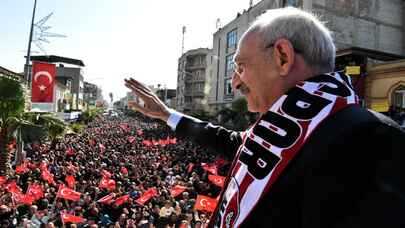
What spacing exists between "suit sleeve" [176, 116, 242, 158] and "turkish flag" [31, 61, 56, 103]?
49.4ft

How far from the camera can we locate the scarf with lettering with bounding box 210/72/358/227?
1.23 metres

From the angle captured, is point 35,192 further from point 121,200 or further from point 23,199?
point 121,200

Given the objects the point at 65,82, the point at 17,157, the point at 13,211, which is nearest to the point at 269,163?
the point at 13,211

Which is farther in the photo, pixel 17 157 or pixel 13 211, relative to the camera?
pixel 17 157

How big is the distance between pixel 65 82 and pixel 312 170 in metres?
84.3

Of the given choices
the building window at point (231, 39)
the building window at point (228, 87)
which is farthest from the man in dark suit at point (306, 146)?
the building window at point (231, 39)

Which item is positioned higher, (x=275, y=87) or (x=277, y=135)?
(x=275, y=87)

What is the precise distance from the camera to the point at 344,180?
3.53 ft

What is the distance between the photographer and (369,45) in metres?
34.8

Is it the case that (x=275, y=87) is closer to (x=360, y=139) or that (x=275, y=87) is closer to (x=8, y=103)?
(x=360, y=139)

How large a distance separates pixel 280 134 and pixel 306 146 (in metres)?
0.11

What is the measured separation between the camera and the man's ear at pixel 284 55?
1414 mm

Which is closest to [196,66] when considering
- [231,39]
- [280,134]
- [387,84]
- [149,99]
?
[231,39]

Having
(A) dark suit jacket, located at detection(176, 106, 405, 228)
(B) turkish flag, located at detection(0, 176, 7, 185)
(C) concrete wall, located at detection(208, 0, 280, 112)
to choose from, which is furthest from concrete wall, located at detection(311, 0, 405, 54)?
(A) dark suit jacket, located at detection(176, 106, 405, 228)
